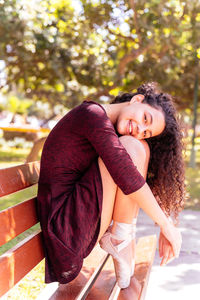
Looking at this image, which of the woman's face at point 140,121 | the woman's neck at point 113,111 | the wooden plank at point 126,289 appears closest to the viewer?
the wooden plank at point 126,289

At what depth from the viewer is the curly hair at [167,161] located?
261cm

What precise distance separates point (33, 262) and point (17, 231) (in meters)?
0.22

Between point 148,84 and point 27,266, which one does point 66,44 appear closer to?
point 148,84

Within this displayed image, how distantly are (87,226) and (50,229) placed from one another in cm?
19

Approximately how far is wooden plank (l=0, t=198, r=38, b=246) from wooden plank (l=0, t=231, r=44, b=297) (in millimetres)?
62

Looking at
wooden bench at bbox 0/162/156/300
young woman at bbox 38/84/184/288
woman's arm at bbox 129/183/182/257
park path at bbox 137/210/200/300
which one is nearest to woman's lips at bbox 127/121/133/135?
→ young woman at bbox 38/84/184/288

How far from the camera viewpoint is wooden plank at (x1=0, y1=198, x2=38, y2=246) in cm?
176

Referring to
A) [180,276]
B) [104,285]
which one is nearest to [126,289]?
[104,285]

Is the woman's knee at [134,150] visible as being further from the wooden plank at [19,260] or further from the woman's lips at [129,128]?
the wooden plank at [19,260]

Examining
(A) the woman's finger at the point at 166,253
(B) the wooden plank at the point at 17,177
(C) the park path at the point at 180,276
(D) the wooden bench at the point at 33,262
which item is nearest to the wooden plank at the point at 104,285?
(D) the wooden bench at the point at 33,262

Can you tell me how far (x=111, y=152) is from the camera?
209 cm

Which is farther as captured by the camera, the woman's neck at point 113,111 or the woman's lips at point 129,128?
the woman's neck at point 113,111

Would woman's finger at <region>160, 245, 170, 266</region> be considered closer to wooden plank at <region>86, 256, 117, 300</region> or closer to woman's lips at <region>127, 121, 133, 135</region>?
wooden plank at <region>86, 256, 117, 300</region>

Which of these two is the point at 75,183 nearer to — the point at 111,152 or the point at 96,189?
the point at 96,189
